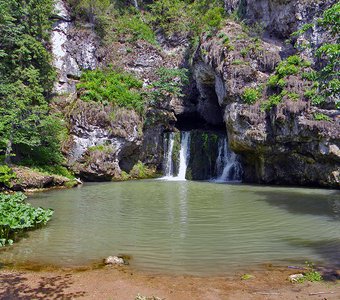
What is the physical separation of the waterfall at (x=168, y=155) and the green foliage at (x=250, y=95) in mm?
8297

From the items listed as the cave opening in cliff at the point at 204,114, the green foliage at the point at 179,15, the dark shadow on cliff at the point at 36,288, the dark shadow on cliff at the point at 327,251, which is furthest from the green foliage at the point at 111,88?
→ the dark shadow on cliff at the point at 36,288

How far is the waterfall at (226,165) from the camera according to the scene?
83.0 feet

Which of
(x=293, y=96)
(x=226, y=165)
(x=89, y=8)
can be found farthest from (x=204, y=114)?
(x=89, y=8)

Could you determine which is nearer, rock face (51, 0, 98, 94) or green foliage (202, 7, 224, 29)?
green foliage (202, 7, 224, 29)

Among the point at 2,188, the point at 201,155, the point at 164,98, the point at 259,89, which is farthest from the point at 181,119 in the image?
the point at 2,188

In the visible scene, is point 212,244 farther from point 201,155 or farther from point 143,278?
point 201,155

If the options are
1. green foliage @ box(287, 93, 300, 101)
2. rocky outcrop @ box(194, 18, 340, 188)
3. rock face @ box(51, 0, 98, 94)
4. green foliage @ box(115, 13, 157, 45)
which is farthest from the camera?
green foliage @ box(115, 13, 157, 45)

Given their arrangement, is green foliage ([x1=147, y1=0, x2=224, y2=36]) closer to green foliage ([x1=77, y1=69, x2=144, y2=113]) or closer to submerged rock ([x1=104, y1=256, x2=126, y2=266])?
green foliage ([x1=77, y1=69, x2=144, y2=113])

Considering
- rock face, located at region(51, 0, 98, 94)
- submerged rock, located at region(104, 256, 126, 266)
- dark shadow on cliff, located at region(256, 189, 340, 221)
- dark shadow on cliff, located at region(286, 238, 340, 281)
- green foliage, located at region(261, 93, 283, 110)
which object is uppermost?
rock face, located at region(51, 0, 98, 94)

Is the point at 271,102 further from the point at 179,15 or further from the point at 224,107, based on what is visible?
the point at 179,15

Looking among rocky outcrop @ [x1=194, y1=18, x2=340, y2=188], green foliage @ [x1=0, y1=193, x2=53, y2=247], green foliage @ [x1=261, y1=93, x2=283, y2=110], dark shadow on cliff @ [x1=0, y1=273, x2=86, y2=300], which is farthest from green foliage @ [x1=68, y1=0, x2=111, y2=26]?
dark shadow on cliff @ [x1=0, y1=273, x2=86, y2=300]

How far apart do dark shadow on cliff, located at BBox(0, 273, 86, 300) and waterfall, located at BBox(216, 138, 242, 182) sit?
64.9 ft

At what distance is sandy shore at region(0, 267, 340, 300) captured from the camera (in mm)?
5657

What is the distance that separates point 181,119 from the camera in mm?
32469
